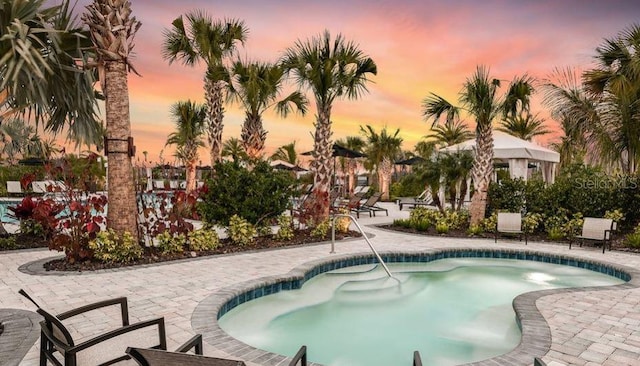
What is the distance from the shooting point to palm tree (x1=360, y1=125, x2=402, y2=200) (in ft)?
88.2

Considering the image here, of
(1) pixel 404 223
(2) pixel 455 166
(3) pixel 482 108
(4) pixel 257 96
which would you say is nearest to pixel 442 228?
(1) pixel 404 223

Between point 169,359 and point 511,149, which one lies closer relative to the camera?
point 169,359

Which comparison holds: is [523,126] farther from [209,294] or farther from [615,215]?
[209,294]

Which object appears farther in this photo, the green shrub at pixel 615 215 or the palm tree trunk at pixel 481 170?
the palm tree trunk at pixel 481 170

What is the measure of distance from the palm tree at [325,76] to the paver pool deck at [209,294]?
309 centimetres

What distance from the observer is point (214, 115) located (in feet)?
51.5

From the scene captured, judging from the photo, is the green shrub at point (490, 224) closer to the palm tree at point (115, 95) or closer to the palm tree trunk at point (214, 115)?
the palm tree at point (115, 95)

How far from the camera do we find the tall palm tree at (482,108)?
10.6 m

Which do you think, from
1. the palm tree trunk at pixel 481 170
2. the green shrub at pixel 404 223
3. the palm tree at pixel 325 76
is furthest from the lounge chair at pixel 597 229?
the palm tree at pixel 325 76

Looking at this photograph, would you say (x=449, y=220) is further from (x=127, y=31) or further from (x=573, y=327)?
(x=127, y=31)

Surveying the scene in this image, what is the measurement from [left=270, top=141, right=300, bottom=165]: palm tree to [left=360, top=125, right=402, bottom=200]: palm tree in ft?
25.5

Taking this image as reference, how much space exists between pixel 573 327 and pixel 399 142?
2318cm

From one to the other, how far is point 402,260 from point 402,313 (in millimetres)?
2357

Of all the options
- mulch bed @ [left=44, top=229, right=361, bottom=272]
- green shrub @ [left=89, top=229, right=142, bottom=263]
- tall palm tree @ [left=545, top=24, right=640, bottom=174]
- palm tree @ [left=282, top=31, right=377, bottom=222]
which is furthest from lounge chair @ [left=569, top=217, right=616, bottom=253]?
green shrub @ [left=89, top=229, right=142, bottom=263]
